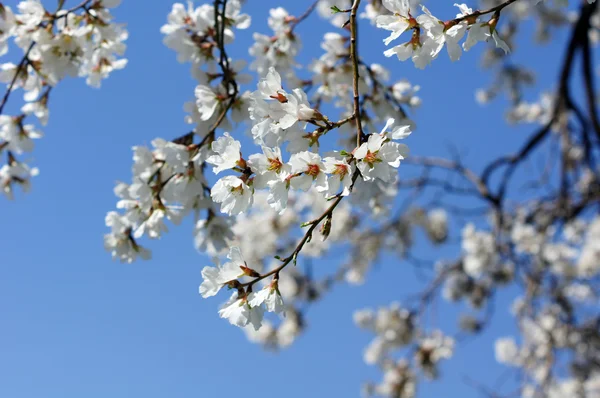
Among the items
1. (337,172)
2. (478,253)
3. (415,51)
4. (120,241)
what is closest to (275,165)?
(337,172)

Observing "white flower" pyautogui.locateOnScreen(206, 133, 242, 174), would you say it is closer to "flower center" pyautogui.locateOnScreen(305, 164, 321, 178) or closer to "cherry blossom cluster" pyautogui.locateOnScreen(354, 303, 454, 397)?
"flower center" pyautogui.locateOnScreen(305, 164, 321, 178)

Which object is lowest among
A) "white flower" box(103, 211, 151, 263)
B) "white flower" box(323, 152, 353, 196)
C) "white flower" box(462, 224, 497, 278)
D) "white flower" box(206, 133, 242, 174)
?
"white flower" box(323, 152, 353, 196)

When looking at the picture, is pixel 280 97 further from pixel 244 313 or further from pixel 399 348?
pixel 399 348

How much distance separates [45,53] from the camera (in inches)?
71.2

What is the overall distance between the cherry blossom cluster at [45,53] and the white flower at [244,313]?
1064 millimetres

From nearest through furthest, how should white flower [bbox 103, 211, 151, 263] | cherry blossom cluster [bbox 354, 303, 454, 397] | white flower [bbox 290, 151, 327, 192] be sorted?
white flower [bbox 290, 151, 327, 192] < white flower [bbox 103, 211, 151, 263] < cherry blossom cluster [bbox 354, 303, 454, 397]

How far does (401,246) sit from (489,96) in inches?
122

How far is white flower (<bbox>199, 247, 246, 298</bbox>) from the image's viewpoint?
3.51ft

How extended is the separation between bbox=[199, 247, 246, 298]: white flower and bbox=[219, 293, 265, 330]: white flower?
0.04 meters

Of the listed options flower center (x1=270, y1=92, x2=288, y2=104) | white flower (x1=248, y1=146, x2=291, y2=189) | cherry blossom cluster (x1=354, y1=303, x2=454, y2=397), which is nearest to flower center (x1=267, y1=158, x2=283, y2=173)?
white flower (x1=248, y1=146, x2=291, y2=189)

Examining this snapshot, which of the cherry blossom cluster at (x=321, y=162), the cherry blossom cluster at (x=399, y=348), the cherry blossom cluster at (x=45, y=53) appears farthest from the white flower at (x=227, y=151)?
the cherry blossom cluster at (x=399, y=348)

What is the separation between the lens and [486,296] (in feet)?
16.2

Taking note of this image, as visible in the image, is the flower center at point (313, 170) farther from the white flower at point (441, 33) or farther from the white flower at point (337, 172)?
the white flower at point (441, 33)

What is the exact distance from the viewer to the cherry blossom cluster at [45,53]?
178 centimetres
